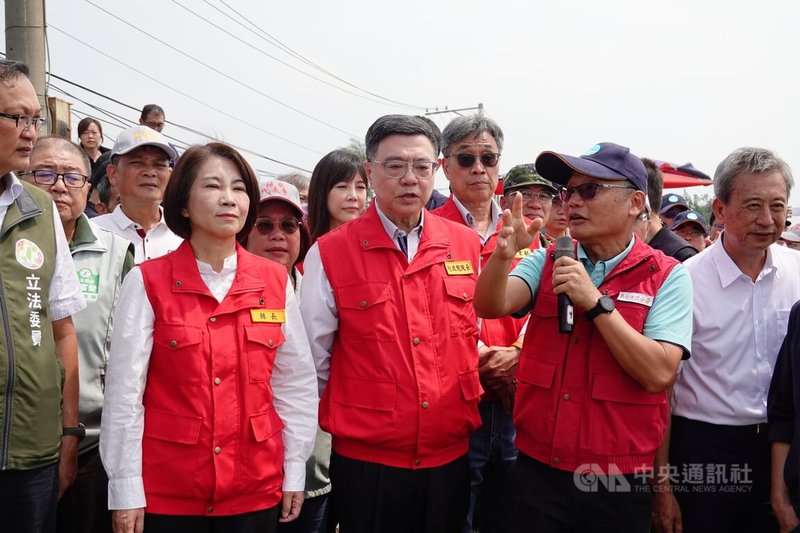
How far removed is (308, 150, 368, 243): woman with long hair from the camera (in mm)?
4074

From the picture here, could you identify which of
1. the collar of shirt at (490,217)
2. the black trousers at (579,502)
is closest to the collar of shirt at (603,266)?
the black trousers at (579,502)

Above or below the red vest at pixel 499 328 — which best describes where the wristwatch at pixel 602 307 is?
above

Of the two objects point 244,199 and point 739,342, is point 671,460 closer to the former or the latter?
point 739,342

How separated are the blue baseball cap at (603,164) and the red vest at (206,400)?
4.65 feet

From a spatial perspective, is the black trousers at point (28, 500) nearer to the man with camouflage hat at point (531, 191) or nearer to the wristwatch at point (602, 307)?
the wristwatch at point (602, 307)

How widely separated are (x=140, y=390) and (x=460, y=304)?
141 centimetres

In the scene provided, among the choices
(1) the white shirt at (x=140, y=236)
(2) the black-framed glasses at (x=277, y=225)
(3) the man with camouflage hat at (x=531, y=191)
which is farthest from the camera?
(3) the man with camouflage hat at (x=531, y=191)

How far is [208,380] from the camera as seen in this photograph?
2.50 metres

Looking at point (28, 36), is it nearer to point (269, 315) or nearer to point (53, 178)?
point (53, 178)

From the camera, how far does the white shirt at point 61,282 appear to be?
262cm

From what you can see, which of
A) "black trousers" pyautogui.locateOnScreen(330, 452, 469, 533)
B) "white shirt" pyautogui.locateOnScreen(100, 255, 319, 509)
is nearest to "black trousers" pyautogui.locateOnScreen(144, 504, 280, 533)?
"white shirt" pyautogui.locateOnScreen(100, 255, 319, 509)

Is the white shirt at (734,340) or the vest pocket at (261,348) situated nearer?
the vest pocket at (261,348)

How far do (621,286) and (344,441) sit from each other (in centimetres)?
138

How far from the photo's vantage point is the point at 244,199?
2771mm
